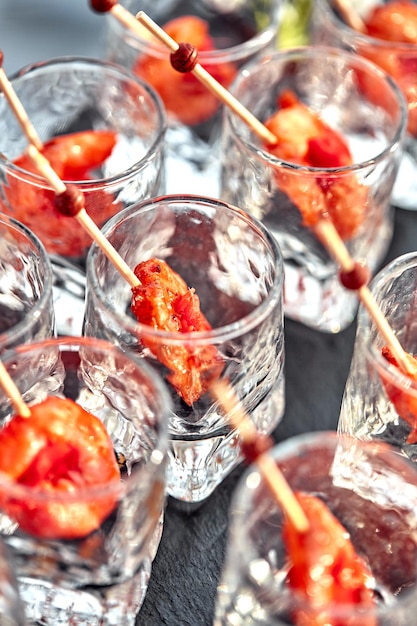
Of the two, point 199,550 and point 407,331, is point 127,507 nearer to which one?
point 199,550

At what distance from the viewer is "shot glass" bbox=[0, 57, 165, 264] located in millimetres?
1228

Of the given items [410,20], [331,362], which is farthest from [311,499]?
[410,20]

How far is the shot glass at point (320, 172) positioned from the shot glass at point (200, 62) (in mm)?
107

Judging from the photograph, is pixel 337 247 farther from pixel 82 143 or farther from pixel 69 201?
pixel 82 143

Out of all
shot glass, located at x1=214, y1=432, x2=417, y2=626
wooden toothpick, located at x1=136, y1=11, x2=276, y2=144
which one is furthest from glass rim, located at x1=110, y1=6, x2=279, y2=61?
shot glass, located at x1=214, y1=432, x2=417, y2=626

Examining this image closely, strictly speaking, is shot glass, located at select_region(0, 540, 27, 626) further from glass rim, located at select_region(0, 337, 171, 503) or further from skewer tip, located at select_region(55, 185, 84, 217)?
skewer tip, located at select_region(55, 185, 84, 217)

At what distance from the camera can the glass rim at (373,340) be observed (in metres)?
0.98

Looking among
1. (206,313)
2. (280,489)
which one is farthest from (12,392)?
(206,313)

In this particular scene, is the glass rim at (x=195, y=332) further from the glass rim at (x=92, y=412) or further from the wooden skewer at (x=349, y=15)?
the wooden skewer at (x=349, y=15)

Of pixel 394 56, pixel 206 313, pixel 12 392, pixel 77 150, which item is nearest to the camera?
pixel 12 392

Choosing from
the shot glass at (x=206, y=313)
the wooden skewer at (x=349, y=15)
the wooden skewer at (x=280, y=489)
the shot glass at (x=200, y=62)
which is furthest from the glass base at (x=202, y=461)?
the wooden skewer at (x=349, y=15)

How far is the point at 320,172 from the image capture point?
1.24m

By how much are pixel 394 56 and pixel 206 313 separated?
0.53 meters

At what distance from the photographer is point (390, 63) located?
1.50 meters
